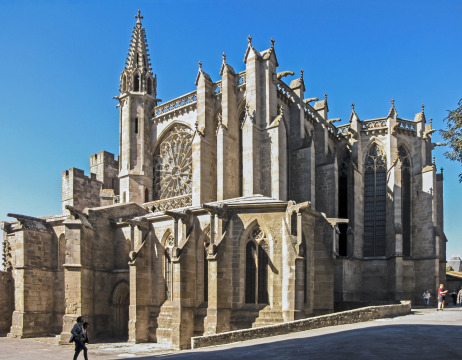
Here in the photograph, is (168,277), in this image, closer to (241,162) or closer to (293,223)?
(241,162)

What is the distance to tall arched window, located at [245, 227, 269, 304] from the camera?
1805 cm

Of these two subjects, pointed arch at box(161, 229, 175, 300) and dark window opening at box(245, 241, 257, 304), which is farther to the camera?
pointed arch at box(161, 229, 175, 300)

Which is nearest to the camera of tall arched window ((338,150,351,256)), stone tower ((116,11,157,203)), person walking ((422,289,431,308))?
person walking ((422,289,431,308))

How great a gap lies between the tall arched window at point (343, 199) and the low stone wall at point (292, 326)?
1162 cm

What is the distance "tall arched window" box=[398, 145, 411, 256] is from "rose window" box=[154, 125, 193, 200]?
1373cm

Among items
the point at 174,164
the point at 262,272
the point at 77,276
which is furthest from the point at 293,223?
the point at 174,164

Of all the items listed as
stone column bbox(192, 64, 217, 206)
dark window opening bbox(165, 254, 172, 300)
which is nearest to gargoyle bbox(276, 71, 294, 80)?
stone column bbox(192, 64, 217, 206)

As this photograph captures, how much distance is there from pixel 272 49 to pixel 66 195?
16.8m

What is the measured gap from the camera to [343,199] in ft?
101

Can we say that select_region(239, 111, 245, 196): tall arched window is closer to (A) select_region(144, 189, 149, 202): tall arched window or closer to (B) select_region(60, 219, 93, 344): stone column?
(A) select_region(144, 189, 149, 202): tall arched window

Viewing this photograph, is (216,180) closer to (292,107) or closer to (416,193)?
(292,107)

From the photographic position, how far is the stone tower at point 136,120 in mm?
28781

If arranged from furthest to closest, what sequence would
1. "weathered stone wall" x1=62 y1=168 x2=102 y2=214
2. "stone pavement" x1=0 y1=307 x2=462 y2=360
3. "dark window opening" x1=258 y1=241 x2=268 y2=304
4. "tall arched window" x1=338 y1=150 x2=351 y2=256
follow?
"weathered stone wall" x1=62 y1=168 x2=102 y2=214 < "tall arched window" x1=338 y1=150 x2=351 y2=256 < "dark window opening" x1=258 y1=241 x2=268 y2=304 < "stone pavement" x1=0 y1=307 x2=462 y2=360

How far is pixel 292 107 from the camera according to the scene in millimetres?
26078
